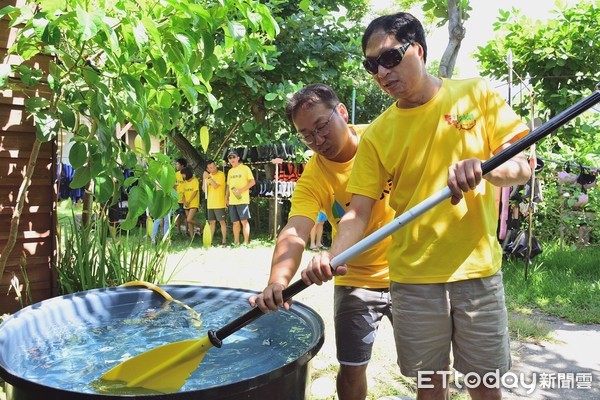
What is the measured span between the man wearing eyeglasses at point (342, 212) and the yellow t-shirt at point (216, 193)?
6972 mm

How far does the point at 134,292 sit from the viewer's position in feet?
9.58

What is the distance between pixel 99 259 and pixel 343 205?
7.16ft

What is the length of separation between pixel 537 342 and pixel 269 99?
5.22 meters

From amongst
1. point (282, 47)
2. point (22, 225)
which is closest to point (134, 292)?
point (22, 225)

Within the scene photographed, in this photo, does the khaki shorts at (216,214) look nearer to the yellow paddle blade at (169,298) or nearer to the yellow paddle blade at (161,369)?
the yellow paddle blade at (169,298)

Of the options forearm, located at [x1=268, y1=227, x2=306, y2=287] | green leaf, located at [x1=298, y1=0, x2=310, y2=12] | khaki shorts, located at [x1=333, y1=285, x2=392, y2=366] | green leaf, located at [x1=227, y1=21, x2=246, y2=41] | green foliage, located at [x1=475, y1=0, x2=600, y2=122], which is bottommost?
khaki shorts, located at [x1=333, y1=285, x2=392, y2=366]

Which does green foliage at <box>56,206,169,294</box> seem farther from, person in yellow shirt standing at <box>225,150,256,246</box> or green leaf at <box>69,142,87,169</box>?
person in yellow shirt standing at <box>225,150,256,246</box>

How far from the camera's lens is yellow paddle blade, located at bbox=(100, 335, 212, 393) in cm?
209

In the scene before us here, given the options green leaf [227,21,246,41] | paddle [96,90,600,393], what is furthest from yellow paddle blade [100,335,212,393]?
green leaf [227,21,246,41]

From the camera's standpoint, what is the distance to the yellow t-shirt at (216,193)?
30.5ft

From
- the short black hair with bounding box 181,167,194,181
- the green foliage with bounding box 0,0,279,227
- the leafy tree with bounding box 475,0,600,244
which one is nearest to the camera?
the green foliage with bounding box 0,0,279,227

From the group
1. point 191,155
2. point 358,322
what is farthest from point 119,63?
point 191,155

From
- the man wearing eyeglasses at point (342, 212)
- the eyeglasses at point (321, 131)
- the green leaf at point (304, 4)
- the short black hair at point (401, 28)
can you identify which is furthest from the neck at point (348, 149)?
the green leaf at point (304, 4)

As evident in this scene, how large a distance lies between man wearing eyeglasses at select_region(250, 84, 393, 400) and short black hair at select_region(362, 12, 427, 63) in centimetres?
46
